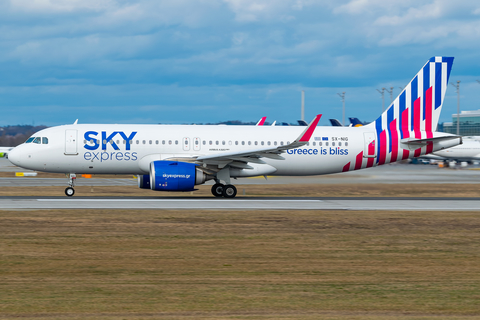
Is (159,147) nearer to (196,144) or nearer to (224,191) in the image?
(196,144)

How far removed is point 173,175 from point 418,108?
1401 centimetres

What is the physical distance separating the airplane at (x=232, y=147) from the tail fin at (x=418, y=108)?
0.05 meters

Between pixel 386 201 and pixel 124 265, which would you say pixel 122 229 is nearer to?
pixel 124 265

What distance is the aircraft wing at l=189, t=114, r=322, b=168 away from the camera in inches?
1022

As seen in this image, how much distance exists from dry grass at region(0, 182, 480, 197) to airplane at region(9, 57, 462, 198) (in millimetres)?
3770

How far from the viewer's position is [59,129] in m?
27.9

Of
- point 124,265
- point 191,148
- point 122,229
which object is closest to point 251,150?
point 191,148

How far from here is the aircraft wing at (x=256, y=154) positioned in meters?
26.0

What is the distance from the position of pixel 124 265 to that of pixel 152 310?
350cm

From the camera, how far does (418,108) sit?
100 ft

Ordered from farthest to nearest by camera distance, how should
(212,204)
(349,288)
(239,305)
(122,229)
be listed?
1. (212,204)
2. (122,229)
3. (349,288)
4. (239,305)

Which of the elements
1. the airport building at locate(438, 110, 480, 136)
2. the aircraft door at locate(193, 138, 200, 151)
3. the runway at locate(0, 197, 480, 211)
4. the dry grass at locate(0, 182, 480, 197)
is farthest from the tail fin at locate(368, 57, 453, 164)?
the airport building at locate(438, 110, 480, 136)

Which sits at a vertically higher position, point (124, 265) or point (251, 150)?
point (251, 150)

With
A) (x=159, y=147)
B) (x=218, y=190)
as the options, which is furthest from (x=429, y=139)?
(x=159, y=147)
